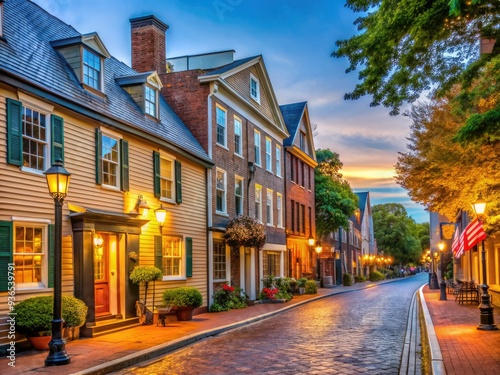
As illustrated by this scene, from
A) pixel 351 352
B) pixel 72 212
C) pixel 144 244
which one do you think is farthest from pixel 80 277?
pixel 351 352

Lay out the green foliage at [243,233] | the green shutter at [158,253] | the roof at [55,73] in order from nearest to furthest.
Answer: the roof at [55,73], the green shutter at [158,253], the green foliage at [243,233]

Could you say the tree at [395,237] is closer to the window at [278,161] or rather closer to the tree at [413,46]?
the window at [278,161]

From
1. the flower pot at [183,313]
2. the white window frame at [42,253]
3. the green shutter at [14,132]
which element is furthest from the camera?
the flower pot at [183,313]

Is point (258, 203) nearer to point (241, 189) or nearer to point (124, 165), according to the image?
point (241, 189)

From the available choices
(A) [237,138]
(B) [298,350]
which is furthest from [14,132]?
(A) [237,138]

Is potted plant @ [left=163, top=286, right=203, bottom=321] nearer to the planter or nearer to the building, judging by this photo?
the building

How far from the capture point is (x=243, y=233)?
22094mm

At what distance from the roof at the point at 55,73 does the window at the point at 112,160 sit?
45 cm

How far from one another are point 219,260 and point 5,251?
11922 mm

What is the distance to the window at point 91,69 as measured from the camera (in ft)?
49.5

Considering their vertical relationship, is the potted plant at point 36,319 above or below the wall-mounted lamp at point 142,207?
below

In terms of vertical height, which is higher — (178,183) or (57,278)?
(178,183)

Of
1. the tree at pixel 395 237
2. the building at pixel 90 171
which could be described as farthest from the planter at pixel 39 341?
the tree at pixel 395 237

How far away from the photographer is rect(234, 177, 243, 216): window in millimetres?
24375
